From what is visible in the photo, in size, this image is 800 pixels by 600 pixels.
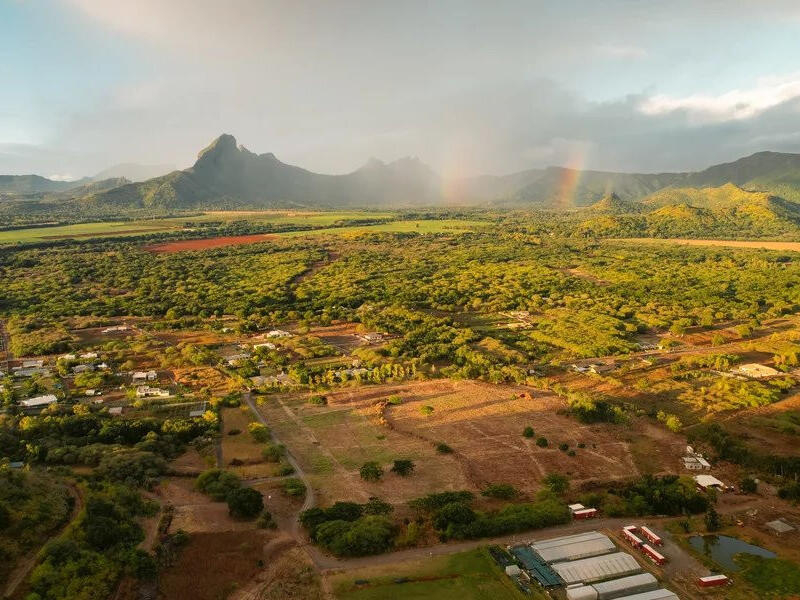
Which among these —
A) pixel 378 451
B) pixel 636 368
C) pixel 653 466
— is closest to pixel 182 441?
pixel 378 451

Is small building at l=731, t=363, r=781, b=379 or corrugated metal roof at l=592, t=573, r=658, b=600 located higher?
small building at l=731, t=363, r=781, b=379

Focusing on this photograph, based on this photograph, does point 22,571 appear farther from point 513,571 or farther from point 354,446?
point 513,571

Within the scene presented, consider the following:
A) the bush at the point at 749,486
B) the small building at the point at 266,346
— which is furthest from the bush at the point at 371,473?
the small building at the point at 266,346

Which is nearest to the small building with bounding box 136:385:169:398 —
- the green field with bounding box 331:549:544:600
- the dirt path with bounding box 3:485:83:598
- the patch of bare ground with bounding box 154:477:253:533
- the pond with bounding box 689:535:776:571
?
the patch of bare ground with bounding box 154:477:253:533

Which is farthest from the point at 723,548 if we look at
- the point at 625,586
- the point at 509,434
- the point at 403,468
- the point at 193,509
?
the point at 193,509

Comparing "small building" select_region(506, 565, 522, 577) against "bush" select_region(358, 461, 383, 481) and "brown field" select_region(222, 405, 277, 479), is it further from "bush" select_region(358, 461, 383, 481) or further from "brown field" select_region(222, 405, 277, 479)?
"brown field" select_region(222, 405, 277, 479)

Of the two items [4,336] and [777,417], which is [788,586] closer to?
[777,417]

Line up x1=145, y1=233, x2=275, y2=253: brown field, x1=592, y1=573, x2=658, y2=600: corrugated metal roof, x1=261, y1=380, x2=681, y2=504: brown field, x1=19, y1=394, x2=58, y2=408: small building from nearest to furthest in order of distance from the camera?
x1=592, y1=573, x2=658, y2=600: corrugated metal roof, x1=261, y1=380, x2=681, y2=504: brown field, x1=19, y1=394, x2=58, y2=408: small building, x1=145, y1=233, x2=275, y2=253: brown field
